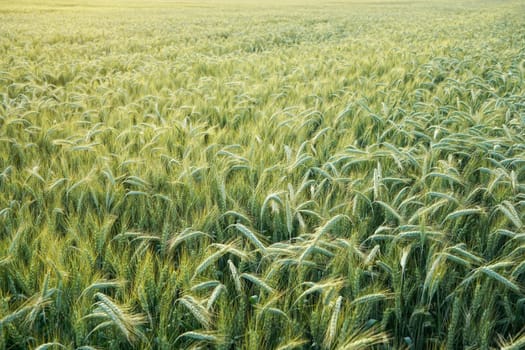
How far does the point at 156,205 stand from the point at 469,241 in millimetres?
1344

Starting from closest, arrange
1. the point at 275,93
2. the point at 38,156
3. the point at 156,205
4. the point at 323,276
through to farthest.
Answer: the point at 323,276 → the point at 156,205 → the point at 38,156 → the point at 275,93

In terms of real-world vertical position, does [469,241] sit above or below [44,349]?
below

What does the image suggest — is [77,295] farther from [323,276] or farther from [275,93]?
[275,93]

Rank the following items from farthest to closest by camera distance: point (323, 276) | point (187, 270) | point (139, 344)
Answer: point (323, 276)
point (187, 270)
point (139, 344)

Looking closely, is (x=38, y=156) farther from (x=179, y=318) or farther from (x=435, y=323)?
(x=435, y=323)

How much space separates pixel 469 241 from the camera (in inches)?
65.1

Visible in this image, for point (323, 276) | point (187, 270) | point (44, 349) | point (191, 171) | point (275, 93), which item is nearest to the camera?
point (44, 349)

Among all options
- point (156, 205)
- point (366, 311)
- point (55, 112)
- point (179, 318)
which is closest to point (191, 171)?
point (156, 205)

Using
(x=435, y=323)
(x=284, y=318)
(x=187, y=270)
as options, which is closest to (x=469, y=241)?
(x=435, y=323)

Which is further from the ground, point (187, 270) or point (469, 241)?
point (187, 270)

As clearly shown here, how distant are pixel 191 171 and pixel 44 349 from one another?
45.7 inches

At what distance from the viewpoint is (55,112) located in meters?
3.41

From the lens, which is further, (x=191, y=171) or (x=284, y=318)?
(x=191, y=171)

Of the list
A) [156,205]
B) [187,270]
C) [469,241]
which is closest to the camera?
Result: [187,270]
